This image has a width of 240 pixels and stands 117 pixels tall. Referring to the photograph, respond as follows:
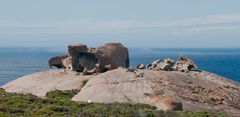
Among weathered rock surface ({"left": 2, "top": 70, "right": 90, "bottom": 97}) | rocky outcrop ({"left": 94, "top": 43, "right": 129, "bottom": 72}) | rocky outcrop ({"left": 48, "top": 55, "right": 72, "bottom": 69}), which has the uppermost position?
rocky outcrop ({"left": 94, "top": 43, "right": 129, "bottom": 72})

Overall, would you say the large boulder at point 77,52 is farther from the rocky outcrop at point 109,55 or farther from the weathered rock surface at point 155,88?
the rocky outcrop at point 109,55

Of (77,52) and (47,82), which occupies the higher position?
(77,52)

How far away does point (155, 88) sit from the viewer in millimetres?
49938

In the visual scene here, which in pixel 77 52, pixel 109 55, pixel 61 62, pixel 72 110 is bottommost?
pixel 72 110

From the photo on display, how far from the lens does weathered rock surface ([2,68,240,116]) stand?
47.8 metres

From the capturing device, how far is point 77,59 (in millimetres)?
61500

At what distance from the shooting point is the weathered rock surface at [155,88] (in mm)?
47844

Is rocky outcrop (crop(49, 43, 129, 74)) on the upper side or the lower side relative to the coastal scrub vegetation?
upper

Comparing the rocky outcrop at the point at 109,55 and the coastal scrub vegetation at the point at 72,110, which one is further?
the rocky outcrop at the point at 109,55

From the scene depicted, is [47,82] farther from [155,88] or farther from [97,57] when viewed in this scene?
[155,88]

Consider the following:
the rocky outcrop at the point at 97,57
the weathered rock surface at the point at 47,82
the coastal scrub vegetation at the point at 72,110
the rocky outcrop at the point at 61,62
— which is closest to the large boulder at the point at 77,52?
the rocky outcrop at the point at 97,57

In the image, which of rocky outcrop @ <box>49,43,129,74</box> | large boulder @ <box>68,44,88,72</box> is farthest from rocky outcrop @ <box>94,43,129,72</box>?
large boulder @ <box>68,44,88,72</box>

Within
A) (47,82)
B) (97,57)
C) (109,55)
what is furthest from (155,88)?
(47,82)

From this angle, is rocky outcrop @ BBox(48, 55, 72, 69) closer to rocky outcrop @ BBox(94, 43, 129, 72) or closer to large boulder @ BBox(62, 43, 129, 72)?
large boulder @ BBox(62, 43, 129, 72)
